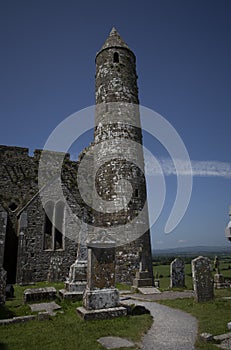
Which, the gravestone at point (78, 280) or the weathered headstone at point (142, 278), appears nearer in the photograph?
the gravestone at point (78, 280)

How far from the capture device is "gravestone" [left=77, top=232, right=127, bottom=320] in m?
7.13

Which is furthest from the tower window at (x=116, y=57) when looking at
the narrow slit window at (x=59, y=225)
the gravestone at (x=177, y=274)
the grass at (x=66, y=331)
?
the grass at (x=66, y=331)

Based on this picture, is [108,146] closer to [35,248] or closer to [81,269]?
[35,248]

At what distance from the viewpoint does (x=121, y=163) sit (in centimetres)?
1662

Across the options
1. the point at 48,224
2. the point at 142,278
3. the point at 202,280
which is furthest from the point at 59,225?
the point at 202,280

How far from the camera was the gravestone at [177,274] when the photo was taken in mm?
14289

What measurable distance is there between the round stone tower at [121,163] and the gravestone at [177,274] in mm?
1330

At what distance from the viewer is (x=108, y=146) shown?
56.0ft

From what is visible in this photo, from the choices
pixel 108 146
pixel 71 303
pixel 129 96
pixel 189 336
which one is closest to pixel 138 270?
pixel 71 303

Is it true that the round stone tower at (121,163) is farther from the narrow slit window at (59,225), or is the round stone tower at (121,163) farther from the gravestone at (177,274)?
the narrow slit window at (59,225)

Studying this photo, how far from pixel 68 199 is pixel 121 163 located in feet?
13.9

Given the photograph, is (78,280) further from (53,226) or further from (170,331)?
(53,226)

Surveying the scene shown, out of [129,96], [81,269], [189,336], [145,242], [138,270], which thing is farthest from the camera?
[129,96]

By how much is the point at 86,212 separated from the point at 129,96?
27.4ft
